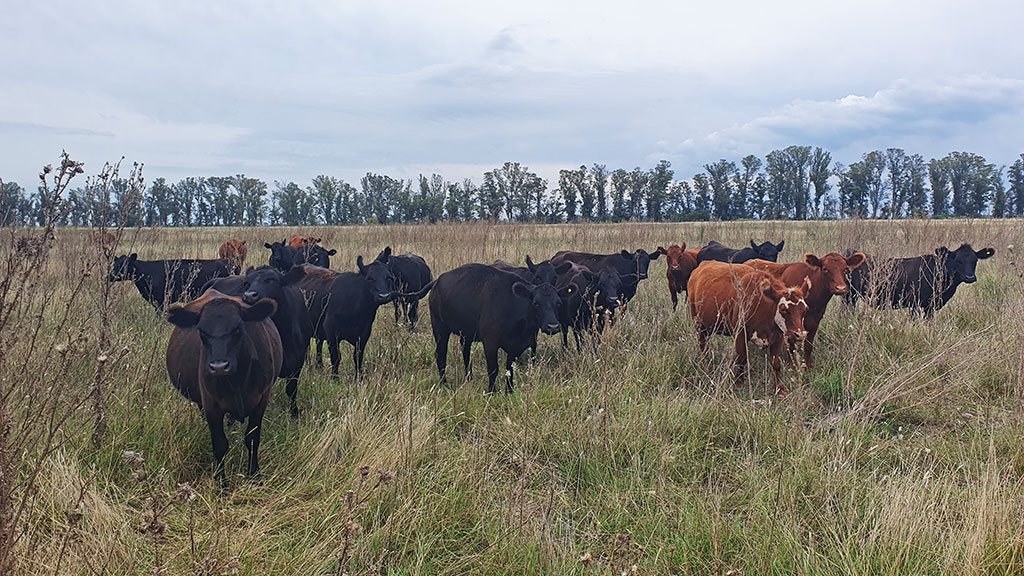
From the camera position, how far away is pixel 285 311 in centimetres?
579

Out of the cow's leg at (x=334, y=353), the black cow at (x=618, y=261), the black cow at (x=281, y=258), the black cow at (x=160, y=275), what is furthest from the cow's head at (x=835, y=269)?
the black cow at (x=160, y=275)

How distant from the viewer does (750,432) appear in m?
4.40

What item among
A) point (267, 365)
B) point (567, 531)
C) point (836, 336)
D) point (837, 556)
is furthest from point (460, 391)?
point (836, 336)

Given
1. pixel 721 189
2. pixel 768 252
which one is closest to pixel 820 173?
pixel 721 189

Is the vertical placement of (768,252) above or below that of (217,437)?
above

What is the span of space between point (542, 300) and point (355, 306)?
7.73 ft

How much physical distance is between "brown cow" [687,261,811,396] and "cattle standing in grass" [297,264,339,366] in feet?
14.7

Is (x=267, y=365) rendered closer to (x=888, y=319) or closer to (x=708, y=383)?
(x=708, y=383)

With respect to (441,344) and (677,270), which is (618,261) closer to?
(677,270)

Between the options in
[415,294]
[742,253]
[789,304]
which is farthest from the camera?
[742,253]

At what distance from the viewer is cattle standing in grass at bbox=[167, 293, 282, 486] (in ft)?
12.3

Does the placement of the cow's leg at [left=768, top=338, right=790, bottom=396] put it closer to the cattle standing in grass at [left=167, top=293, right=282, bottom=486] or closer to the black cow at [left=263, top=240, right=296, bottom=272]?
the cattle standing in grass at [left=167, top=293, right=282, bottom=486]

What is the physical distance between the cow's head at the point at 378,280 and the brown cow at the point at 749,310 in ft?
12.6

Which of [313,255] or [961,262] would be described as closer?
[961,262]
